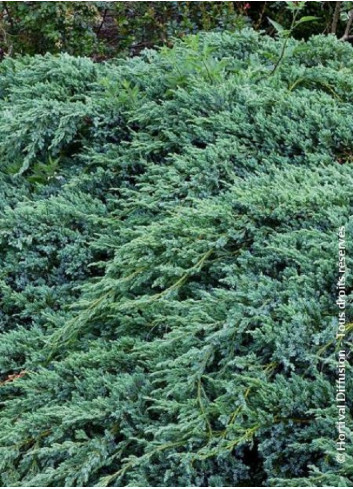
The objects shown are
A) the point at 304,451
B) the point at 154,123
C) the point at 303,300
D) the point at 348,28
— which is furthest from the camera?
the point at 348,28

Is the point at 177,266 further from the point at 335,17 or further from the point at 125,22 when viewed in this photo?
the point at 125,22

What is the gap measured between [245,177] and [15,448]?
4.50 ft

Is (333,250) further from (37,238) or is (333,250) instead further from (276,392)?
(37,238)

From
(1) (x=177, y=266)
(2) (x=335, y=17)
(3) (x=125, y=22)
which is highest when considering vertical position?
(2) (x=335, y=17)

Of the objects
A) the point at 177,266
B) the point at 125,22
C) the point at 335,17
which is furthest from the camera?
the point at 125,22

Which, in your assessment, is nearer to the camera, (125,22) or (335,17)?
(335,17)

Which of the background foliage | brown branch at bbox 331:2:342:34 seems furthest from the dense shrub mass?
brown branch at bbox 331:2:342:34

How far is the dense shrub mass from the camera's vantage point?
217cm

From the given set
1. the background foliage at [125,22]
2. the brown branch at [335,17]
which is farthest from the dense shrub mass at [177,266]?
the brown branch at [335,17]

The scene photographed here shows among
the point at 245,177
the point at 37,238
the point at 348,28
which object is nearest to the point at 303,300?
the point at 245,177

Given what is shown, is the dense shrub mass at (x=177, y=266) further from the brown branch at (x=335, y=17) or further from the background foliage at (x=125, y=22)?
the brown branch at (x=335, y=17)

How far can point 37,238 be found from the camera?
305 centimetres

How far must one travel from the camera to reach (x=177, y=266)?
2.59m

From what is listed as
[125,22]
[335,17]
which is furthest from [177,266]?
[125,22]
